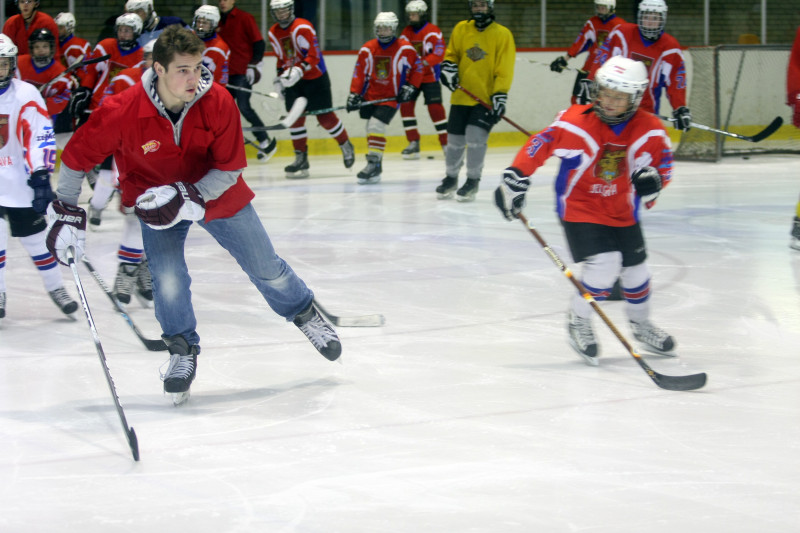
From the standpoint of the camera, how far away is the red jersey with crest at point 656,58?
619 cm

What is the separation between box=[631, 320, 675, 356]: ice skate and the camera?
3172mm

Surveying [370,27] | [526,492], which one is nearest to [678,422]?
[526,492]

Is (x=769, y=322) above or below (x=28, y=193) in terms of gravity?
below

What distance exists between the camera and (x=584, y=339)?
3.11 meters

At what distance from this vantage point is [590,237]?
123 inches

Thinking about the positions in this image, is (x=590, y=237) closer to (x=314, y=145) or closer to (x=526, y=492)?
(x=526, y=492)

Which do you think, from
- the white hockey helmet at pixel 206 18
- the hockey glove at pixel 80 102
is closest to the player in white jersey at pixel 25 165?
the hockey glove at pixel 80 102

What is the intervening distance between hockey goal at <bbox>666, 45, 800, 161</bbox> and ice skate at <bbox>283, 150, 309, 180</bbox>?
3503 mm

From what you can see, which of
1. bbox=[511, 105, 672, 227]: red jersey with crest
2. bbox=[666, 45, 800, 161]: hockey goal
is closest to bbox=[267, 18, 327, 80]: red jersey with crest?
bbox=[666, 45, 800, 161]: hockey goal

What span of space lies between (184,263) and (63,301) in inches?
49.6

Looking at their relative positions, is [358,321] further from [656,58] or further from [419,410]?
[656,58]

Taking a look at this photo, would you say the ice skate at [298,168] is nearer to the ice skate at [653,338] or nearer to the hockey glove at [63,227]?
the ice skate at [653,338]

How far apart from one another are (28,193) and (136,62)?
1.84 metres

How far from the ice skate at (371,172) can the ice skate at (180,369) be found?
501 centimetres
